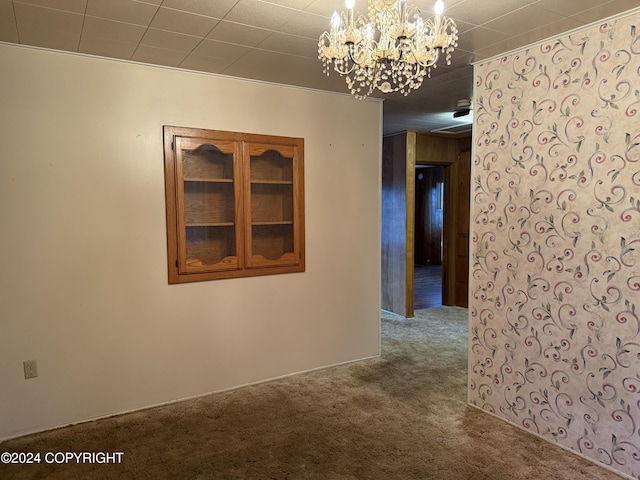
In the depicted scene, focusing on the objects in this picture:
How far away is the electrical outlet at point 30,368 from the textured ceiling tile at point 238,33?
2280mm

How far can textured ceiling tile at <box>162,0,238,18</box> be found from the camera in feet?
6.60

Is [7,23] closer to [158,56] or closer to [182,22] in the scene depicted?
[158,56]

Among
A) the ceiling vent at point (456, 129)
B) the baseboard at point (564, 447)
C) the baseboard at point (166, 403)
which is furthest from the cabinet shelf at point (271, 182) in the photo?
the ceiling vent at point (456, 129)

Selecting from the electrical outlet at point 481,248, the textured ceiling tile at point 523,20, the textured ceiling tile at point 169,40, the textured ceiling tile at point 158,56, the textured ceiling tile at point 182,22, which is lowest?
the electrical outlet at point 481,248

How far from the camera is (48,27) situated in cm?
228

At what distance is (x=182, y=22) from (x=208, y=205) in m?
1.29

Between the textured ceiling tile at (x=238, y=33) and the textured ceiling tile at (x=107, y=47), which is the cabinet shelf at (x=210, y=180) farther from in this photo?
the textured ceiling tile at (x=238, y=33)

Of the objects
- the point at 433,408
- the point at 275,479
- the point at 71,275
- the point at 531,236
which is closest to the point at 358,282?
the point at 433,408

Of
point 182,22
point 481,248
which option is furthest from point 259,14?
point 481,248

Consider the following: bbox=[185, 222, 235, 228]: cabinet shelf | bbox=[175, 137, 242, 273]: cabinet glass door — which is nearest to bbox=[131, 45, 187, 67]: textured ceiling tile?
bbox=[175, 137, 242, 273]: cabinet glass door

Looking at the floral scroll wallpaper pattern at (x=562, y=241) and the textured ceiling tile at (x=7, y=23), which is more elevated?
the textured ceiling tile at (x=7, y=23)

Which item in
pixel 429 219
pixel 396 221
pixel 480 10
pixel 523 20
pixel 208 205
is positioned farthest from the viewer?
pixel 429 219

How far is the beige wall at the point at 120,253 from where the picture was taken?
2.59m

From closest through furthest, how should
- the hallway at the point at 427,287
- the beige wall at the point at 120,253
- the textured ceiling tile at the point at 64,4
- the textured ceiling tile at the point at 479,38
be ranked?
the textured ceiling tile at the point at 64,4 < the textured ceiling tile at the point at 479,38 < the beige wall at the point at 120,253 < the hallway at the point at 427,287
